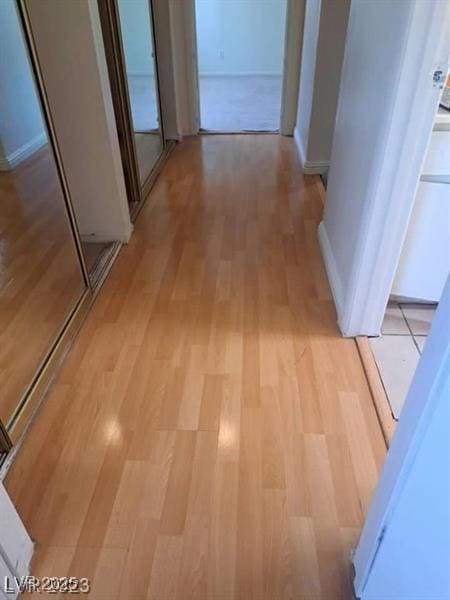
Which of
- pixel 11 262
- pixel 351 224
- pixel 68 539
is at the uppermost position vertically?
pixel 351 224

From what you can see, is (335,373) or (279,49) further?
(279,49)

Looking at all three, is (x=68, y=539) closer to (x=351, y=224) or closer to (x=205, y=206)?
(x=351, y=224)

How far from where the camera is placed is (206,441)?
149 centimetres

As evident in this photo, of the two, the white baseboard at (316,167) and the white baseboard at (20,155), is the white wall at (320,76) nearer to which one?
the white baseboard at (316,167)

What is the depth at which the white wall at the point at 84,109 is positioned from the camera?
2.04 m

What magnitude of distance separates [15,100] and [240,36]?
637 cm

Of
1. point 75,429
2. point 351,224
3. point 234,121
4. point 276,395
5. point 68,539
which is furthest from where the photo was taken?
point 234,121

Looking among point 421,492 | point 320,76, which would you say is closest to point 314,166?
point 320,76

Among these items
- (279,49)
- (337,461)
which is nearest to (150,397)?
(337,461)

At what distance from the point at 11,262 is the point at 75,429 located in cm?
89

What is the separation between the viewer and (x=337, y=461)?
142 centimetres

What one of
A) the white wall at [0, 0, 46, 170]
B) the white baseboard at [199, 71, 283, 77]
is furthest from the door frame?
the white baseboard at [199, 71, 283, 77]

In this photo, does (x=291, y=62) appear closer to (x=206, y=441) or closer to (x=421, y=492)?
(x=206, y=441)

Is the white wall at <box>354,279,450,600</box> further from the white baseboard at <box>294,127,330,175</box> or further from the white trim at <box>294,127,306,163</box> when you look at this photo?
the white trim at <box>294,127,306,163</box>
